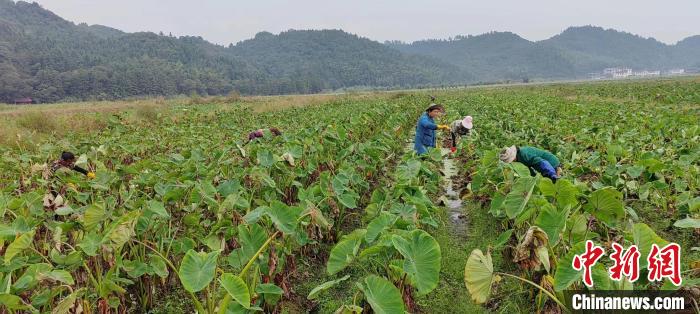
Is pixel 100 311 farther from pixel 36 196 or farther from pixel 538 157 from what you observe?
pixel 538 157

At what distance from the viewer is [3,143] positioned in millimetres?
10797

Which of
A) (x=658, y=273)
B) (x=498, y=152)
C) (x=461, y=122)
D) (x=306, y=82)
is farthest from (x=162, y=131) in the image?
(x=306, y=82)

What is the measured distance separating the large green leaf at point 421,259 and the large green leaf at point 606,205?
129 centimetres

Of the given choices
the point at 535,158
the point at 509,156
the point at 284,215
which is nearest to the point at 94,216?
the point at 284,215

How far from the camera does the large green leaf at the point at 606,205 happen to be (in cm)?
288

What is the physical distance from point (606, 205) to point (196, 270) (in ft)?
8.65

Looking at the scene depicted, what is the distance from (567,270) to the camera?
2.24 metres

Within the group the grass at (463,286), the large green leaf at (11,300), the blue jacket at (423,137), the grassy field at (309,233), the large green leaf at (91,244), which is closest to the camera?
the large green leaf at (11,300)

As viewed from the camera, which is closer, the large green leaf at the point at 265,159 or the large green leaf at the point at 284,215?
the large green leaf at the point at 284,215

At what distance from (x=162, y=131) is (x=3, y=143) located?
3.65 metres

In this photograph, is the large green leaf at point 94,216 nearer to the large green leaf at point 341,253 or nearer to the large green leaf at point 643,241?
the large green leaf at point 341,253

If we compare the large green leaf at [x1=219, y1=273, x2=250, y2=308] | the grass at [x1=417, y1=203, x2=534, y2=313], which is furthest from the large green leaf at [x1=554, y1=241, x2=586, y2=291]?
the large green leaf at [x1=219, y1=273, x2=250, y2=308]

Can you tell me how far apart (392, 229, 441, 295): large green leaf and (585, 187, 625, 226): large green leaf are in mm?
1288

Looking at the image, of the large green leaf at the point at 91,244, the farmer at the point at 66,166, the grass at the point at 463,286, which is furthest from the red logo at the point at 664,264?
the farmer at the point at 66,166
